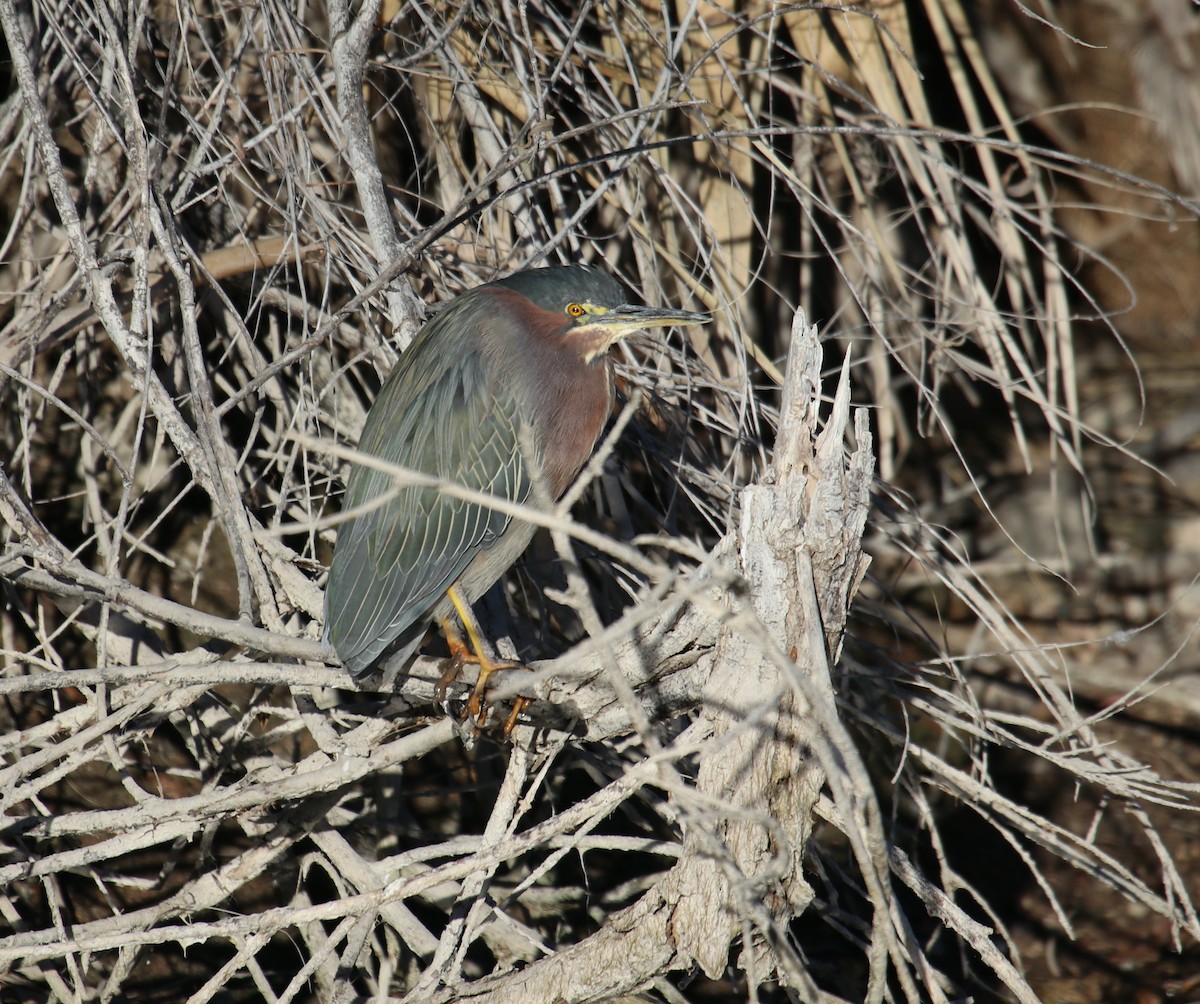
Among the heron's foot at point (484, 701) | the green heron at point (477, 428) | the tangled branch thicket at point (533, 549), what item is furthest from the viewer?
the green heron at point (477, 428)

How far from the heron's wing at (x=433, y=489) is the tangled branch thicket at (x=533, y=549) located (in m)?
0.15

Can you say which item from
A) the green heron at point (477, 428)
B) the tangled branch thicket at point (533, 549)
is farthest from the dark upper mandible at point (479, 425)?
the tangled branch thicket at point (533, 549)

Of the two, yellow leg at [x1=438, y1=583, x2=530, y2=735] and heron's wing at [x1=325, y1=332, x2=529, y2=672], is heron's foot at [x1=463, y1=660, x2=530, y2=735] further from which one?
heron's wing at [x1=325, y1=332, x2=529, y2=672]

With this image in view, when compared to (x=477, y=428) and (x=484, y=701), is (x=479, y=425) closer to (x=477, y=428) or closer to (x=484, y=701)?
(x=477, y=428)

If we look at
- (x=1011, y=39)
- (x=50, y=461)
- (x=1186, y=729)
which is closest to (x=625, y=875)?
(x=50, y=461)

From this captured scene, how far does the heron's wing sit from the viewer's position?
237cm

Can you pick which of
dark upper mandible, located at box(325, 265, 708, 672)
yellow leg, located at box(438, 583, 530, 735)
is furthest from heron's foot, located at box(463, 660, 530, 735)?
dark upper mandible, located at box(325, 265, 708, 672)

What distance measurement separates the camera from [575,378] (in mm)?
2443

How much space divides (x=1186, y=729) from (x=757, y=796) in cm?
337

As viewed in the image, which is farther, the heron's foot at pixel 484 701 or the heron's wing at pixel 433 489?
the heron's wing at pixel 433 489

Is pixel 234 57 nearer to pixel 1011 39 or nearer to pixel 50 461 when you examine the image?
pixel 50 461

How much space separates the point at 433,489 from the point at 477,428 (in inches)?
6.7

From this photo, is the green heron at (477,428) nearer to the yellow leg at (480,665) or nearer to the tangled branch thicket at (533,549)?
the yellow leg at (480,665)

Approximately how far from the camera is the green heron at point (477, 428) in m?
2.37
